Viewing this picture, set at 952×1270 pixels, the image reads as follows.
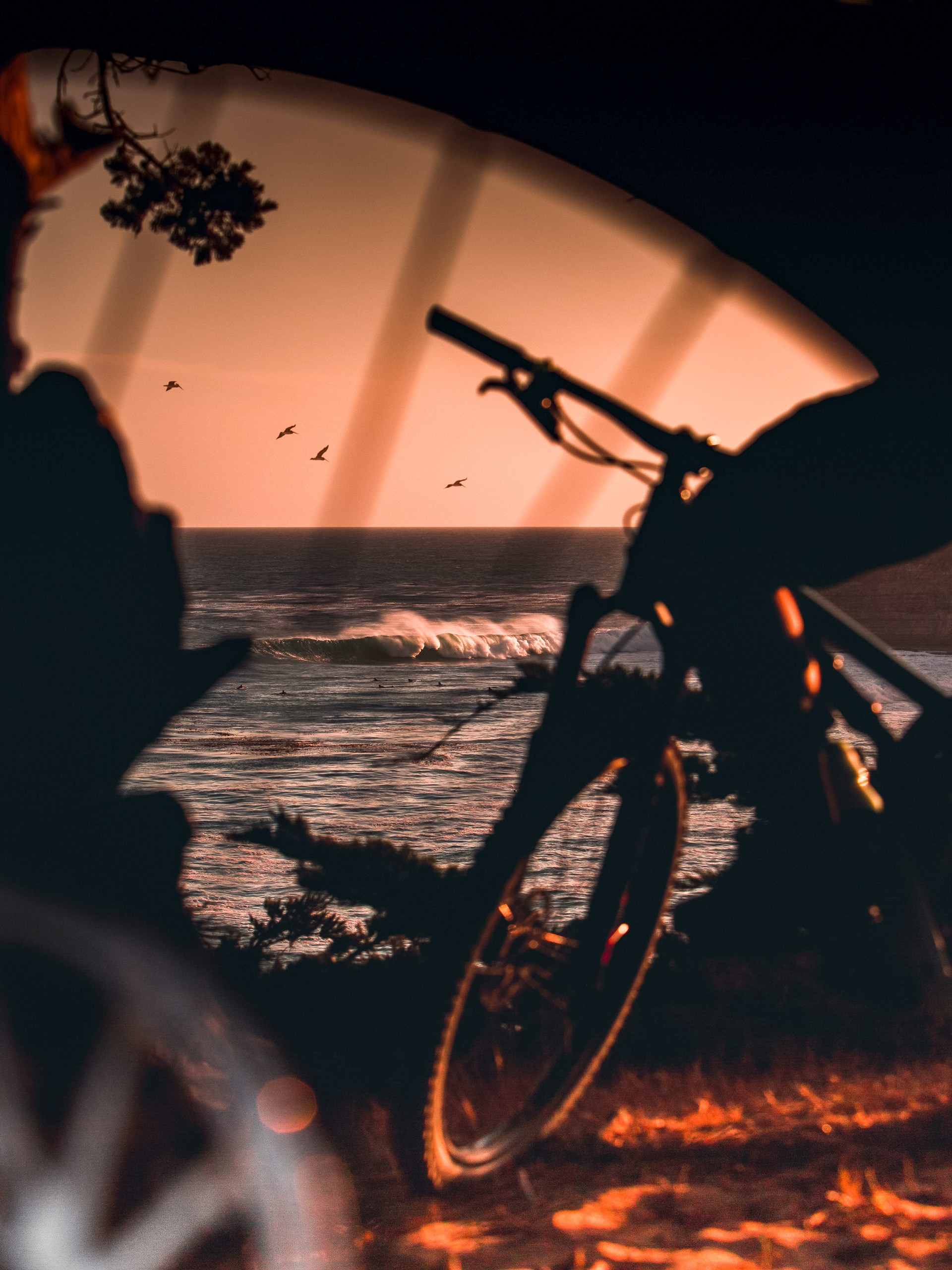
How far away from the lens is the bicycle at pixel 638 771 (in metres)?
3.05

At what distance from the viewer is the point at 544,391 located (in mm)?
3080

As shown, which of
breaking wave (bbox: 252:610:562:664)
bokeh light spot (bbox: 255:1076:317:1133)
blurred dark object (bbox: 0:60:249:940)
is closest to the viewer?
blurred dark object (bbox: 0:60:249:940)

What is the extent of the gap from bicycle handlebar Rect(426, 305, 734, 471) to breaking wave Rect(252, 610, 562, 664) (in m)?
26.8

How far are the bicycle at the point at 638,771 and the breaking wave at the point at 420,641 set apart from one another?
87.3 feet

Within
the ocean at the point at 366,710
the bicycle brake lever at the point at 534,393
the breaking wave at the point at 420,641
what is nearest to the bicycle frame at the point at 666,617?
the bicycle brake lever at the point at 534,393

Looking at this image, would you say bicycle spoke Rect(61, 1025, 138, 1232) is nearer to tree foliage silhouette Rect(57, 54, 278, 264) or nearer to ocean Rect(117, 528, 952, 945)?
ocean Rect(117, 528, 952, 945)

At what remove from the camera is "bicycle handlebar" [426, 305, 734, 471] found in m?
3.05

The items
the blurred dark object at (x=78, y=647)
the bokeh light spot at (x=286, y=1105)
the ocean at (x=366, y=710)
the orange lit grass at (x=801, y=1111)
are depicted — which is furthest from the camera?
the ocean at (x=366, y=710)

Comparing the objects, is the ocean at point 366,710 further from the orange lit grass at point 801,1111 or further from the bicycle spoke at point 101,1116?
the orange lit grass at point 801,1111

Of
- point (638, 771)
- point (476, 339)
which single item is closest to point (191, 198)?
point (476, 339)

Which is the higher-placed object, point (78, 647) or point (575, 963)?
point (78, 647)

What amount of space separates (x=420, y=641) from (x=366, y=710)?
34.5ft

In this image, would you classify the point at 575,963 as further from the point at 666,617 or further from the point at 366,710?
the point at 366,710

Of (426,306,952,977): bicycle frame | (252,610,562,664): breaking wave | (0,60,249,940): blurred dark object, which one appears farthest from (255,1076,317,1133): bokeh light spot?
(252,610,562,664): breaking wave
